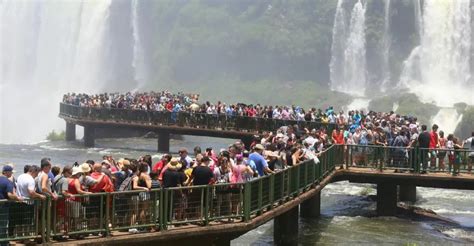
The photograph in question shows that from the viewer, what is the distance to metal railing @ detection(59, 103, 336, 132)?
3497 centimetres

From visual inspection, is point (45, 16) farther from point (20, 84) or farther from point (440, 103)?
point (440, 103)

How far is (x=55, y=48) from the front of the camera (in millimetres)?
98688

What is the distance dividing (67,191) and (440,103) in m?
59.3

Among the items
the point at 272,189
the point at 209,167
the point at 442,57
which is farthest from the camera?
the point at 442,57

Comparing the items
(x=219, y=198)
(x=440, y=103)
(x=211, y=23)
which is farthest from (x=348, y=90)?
(x=219, y=198)

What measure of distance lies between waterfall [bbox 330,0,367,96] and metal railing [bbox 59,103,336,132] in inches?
1632

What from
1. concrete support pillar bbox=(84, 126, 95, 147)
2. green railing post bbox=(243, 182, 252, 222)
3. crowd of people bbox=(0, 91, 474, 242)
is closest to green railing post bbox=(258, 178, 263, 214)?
crowd of people bbox=(0, 91, 474, 242)

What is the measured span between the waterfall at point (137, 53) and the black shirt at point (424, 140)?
74.3m

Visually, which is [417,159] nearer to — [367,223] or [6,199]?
[367,223]

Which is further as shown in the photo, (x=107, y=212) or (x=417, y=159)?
(x=417, y=159)

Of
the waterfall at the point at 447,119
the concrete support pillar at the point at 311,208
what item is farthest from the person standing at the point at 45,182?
the waterfall at the point at 447,119

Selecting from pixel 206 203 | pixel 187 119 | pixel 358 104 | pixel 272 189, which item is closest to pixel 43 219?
pixel 206 203

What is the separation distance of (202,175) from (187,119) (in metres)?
25.0

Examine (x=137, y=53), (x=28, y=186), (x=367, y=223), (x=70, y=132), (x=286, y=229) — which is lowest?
(x=367, y=223)
